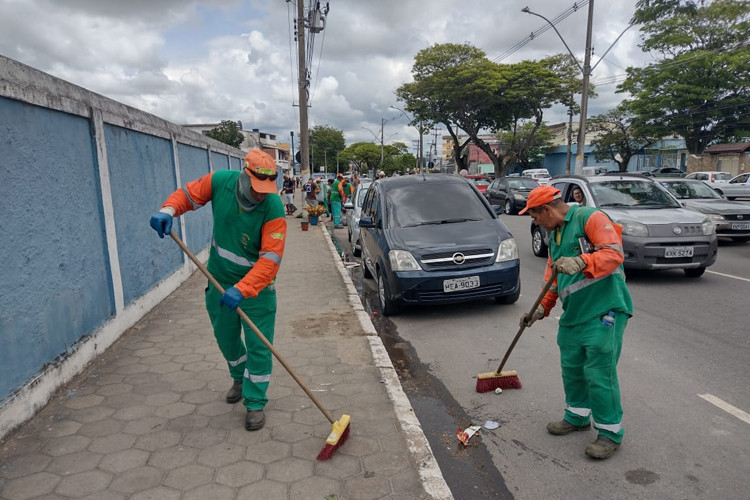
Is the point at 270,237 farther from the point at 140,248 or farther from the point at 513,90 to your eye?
the point at 513,90

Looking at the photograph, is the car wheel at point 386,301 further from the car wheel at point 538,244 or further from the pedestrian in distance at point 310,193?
the pedestrian in distance at point 310,193

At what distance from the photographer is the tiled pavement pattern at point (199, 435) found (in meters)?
2.62

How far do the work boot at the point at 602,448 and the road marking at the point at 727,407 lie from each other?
1143mm

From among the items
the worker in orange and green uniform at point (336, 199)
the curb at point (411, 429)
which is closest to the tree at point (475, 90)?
the worker in orange and green uniform at point (336, 199)

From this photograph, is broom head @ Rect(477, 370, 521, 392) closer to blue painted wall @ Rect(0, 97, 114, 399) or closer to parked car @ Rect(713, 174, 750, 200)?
blue painted wall @ Rect(0, 97, 114, 399)

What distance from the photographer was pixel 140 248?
5629mm

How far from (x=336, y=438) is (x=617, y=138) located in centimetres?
4092

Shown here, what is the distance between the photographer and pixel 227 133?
201 feet

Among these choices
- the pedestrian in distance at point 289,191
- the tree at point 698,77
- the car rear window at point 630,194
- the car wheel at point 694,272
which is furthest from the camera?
the tree at point 698,77

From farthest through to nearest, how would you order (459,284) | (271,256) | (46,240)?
1. (459,284)
2. (46,240)
3. (271,256)

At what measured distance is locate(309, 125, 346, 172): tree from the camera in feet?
313

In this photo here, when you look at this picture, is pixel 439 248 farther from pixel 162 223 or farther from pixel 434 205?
pixel 162 223

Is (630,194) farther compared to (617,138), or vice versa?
(617,138)

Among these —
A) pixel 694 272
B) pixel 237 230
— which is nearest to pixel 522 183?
pixel 694 272
